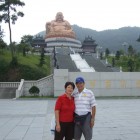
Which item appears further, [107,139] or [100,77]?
[100,77]

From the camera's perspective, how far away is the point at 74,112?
19.1 ft

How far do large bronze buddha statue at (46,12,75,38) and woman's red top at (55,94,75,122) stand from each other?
7150 cm

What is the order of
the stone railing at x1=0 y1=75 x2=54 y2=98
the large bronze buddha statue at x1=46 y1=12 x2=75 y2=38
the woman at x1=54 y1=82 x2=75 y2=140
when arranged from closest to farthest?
the woman at x1=54 y1=82 x2=75 y2=140 < the stone railing at x1=0 y1=75 x2=54 y2=98 < the large bronze buddha statue at x1=46 y1=12 x2=75 y2=38

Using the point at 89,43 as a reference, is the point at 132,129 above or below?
below

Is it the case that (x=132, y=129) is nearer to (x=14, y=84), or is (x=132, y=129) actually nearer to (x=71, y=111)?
(x=71, y=111)

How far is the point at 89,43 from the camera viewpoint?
79.2m

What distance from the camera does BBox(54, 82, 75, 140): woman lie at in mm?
5715

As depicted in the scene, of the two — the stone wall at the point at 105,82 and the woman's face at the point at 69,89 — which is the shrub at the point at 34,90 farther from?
the woman's face at the point at 69,89

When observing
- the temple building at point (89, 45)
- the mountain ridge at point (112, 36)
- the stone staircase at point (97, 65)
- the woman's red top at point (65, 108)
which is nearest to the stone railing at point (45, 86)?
the stone staircase at point (97, 65)

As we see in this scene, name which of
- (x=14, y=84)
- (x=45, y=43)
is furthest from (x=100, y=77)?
(x=45, y=43)

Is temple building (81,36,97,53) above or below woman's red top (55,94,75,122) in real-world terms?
above

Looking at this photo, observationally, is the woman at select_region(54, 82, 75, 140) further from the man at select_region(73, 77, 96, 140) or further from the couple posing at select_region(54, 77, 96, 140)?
the man at select_region(73, 77, 96, 140)

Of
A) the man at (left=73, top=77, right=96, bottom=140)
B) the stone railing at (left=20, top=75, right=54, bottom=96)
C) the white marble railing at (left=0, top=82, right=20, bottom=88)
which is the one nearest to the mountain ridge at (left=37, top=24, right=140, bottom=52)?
the white marble railing at (left=0, top=82, right=20, bottom=88)

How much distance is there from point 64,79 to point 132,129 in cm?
1652
